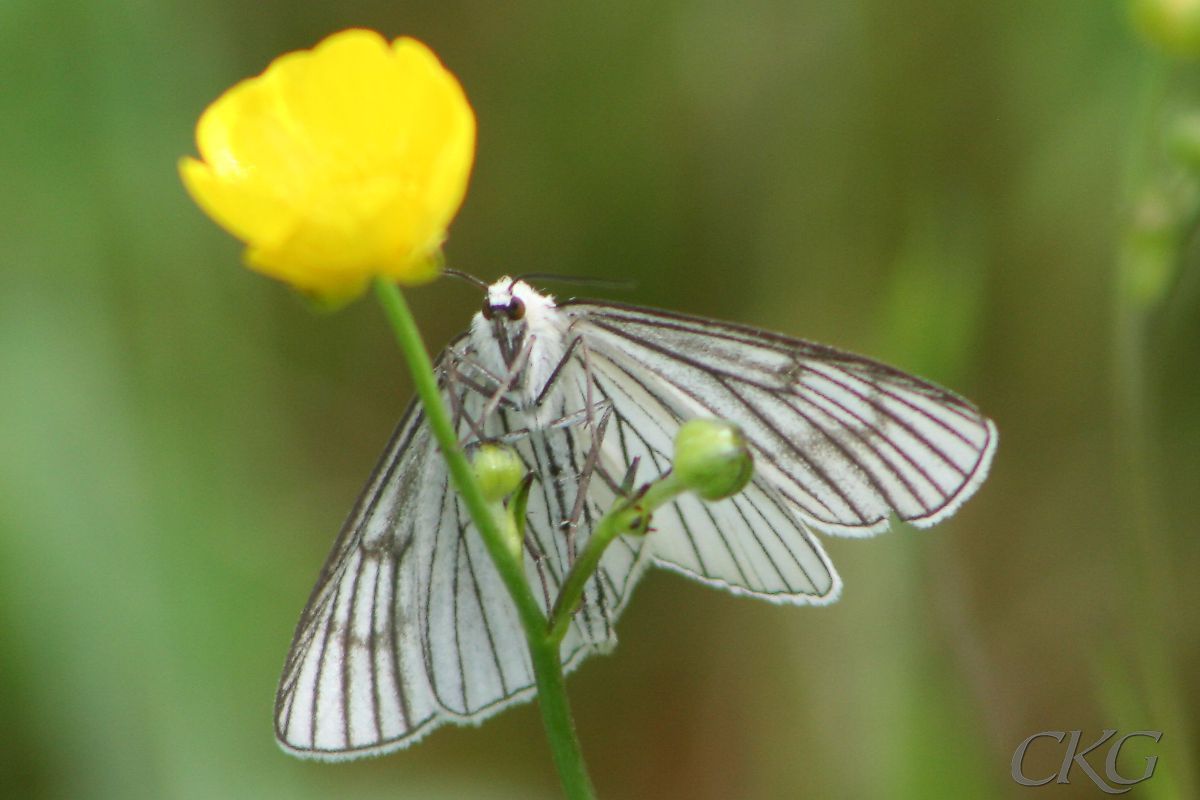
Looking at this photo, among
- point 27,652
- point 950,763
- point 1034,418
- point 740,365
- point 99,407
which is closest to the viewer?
point 740,365

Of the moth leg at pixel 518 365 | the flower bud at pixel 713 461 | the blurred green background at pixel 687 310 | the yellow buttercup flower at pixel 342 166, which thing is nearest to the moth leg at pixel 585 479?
the moth leg at pixel 518 365

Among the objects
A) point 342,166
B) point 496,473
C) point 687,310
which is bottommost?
point 496,473

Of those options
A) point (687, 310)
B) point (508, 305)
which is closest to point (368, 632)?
point (508, 305)

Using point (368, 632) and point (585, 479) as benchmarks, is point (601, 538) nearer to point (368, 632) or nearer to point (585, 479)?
point (585, 479)

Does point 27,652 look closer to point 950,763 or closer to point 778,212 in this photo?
point 950,763

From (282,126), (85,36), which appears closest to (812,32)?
(85,36)
